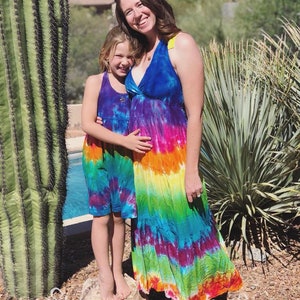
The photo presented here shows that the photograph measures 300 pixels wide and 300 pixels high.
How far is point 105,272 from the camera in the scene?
348 cm

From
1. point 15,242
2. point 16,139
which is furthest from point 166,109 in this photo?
point 15,242

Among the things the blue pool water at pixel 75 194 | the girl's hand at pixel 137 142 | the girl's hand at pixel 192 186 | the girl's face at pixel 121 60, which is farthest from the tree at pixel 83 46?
the girl's hand at pixel 192 186

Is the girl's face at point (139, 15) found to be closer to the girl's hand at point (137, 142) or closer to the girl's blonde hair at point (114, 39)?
the girl's blonde hair at point (114, 39)

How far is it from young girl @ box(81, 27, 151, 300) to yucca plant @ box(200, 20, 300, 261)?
3.98 feet

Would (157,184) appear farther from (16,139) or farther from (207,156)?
(207,156)

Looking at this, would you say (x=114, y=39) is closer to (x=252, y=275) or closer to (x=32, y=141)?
(x=32, y=141)

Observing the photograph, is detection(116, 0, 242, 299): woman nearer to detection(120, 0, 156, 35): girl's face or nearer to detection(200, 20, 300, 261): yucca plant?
detection(120, 0, 156, 35): girl's face

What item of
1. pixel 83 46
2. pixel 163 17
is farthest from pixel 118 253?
pixel 83 46

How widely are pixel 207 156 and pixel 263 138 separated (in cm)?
44

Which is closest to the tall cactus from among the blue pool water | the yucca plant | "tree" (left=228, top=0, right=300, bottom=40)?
the yucca plant

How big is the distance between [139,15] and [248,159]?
1.83m

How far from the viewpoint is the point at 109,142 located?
10.3 feet

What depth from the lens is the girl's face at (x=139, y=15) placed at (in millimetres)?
2871

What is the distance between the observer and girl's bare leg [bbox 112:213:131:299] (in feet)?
11.3
